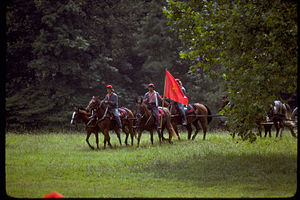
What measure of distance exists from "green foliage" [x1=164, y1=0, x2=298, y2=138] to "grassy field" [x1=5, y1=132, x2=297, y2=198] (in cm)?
160

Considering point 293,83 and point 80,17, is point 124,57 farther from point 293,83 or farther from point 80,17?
point 293,83

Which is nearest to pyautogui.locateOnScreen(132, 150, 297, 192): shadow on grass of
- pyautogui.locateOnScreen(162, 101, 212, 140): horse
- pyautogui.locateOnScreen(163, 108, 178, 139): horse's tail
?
pyautogui.locateOnScreen(163, 108, 178, 139): horse's tail

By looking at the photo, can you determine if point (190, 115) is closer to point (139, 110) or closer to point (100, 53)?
point (139, 110)

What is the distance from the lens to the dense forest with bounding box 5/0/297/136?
14555 mm

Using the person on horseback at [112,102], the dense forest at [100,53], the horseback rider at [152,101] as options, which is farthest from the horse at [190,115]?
the person on horseback at [112,102]

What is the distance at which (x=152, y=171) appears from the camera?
42.5ft

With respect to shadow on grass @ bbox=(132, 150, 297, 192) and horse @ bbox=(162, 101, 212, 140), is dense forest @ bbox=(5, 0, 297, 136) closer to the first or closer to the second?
shadow on grass @ bbox=(132, 150, 297, 192)

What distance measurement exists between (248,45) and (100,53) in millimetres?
20336

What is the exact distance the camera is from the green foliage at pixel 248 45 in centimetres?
1162

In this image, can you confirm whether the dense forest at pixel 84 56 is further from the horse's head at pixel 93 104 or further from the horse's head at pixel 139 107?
the horse's head at pixel 139 107

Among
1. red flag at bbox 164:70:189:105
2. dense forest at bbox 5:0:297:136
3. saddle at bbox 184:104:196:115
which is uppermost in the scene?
dense forest at bbox 5:0:297:136

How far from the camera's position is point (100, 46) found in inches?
1241

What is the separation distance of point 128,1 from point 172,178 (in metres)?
24.1

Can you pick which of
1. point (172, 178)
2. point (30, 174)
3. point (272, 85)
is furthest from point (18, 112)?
point (272, 85)
